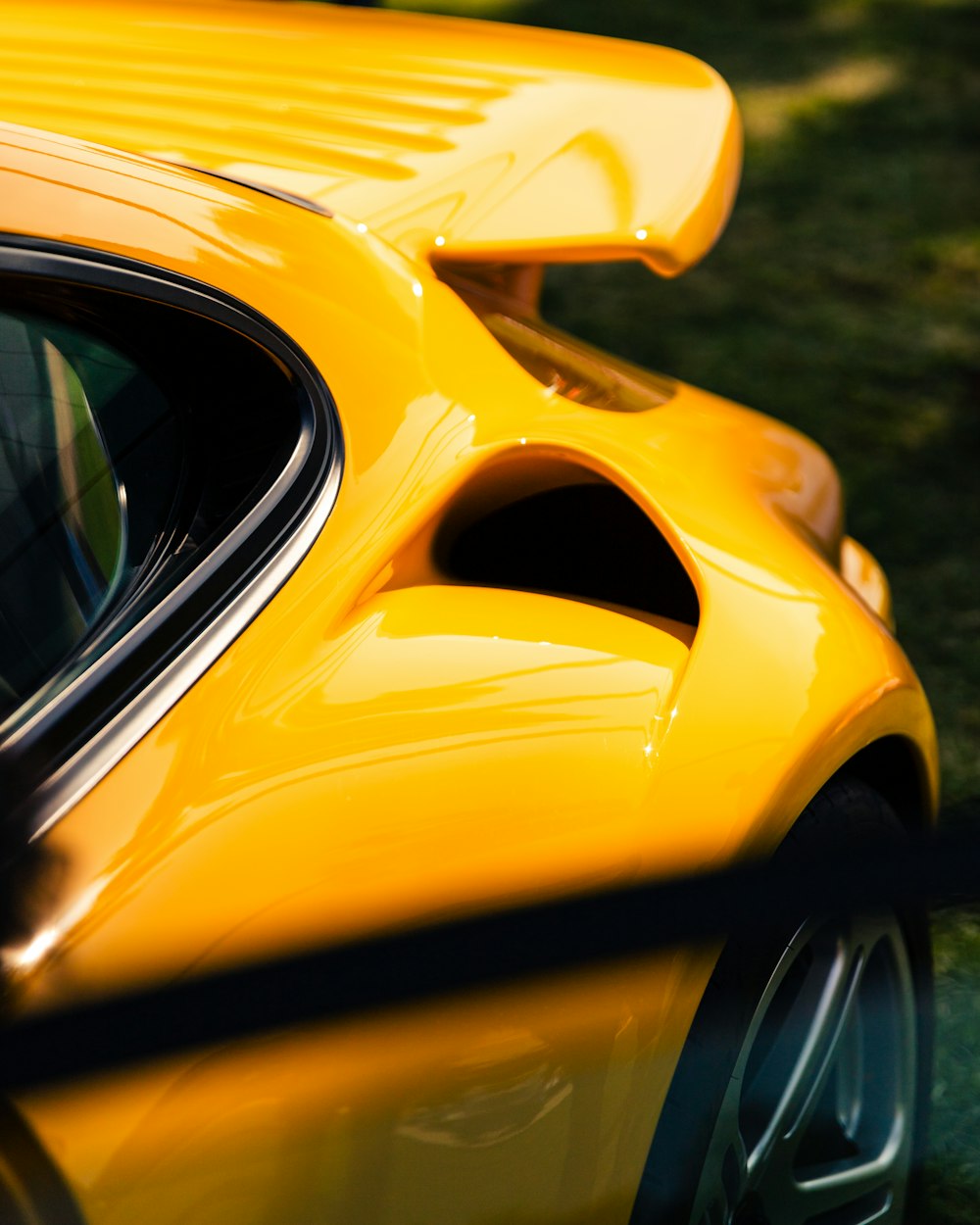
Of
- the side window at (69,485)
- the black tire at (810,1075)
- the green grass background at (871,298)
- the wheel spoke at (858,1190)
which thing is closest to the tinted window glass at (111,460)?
the side window at (69,485)

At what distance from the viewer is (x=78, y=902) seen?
1.03 m

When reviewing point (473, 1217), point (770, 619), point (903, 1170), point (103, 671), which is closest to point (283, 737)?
point (103, 671)

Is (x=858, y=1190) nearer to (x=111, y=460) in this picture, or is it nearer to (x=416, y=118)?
(x=111, y=460)

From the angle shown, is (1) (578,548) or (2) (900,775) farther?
(2) (900,775)

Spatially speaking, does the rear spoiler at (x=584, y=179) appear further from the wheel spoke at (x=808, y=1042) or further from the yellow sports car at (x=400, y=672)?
the wheel spoke at (x=808, y=1042)

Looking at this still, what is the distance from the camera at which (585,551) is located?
154 centimetres

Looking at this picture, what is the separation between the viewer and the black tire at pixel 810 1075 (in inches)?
51.3

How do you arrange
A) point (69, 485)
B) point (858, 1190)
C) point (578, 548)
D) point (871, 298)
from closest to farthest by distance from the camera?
point (69, 485) → point (578, 548) → point (858, 1190) → point (871, 298)

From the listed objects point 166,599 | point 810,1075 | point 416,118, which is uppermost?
point 416,118

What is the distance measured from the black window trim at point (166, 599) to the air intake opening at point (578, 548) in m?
0.24

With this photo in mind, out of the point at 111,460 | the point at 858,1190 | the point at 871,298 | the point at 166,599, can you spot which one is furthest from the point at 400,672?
the point at 871,298

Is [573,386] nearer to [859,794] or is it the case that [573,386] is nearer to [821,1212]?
[859,794]

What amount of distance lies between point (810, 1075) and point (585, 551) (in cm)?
67

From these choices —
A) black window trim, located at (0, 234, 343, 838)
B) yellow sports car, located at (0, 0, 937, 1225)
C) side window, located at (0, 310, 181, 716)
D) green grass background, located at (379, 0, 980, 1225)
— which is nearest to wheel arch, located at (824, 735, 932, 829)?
yellow sports car, located at (0, 0, 937, 1225)
